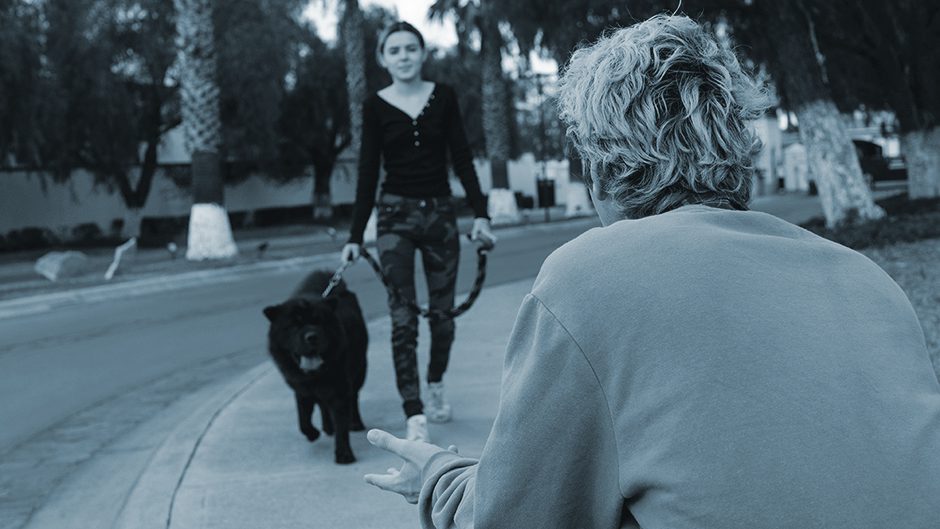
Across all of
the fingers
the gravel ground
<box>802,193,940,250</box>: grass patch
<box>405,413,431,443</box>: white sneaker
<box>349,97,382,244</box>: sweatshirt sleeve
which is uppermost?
<box>349,97,382,244</box>: sweatshirt sleeve

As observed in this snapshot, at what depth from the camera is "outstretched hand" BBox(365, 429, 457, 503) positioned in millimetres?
2080

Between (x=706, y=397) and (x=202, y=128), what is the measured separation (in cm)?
2077

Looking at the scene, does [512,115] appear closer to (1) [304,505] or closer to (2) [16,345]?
(2) [16,345]

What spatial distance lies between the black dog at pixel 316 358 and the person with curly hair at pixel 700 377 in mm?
3260

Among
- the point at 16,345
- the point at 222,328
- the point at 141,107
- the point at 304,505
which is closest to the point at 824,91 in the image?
the point at 222,328

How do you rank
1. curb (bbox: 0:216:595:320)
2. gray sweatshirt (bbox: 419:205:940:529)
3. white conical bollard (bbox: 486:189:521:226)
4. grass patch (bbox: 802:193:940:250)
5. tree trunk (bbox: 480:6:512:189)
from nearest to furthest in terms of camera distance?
1. gray sweatshirt (bbox: 419:205:940:529)
2. grass patch (bbox: 802:193:940:250)
3. curb (bbox: 0:216:595:320)
4. tree trunk (bbox: 480:6:512:189)
5. white conical bollard (bbox: 486:189:521:226)

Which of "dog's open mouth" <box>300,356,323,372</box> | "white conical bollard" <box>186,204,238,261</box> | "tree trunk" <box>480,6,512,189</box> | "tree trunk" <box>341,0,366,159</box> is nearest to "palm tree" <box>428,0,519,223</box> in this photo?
"tree trunk" <box>480,6,512,189</box>

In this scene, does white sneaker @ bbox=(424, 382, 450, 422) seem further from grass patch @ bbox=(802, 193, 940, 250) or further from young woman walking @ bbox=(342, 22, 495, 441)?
grass patch @ bbox=(802, 193, 940, 250)

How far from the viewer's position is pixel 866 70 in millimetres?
20359

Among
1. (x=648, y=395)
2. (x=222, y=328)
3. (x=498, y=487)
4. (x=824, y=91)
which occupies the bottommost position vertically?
(x=222, y=328)

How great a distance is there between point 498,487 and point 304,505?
2872 mm

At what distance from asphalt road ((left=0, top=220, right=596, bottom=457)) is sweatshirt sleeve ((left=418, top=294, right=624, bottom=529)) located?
17.4 ft

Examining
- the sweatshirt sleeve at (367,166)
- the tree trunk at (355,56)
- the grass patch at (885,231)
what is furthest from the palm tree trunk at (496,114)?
the sweatshirt sleeve at (367,166)

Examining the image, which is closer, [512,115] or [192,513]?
[192,513]
